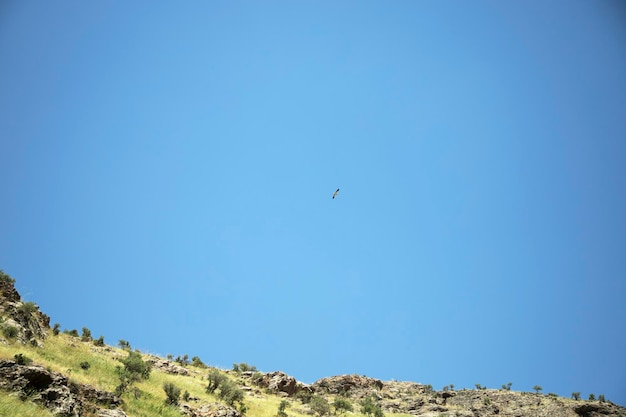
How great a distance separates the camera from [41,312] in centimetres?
3341

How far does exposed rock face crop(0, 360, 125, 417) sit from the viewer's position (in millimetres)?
17312

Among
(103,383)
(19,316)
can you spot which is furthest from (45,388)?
(19,316)

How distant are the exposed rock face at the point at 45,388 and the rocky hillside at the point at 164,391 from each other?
4 centimetres

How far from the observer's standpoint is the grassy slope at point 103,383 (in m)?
16.6

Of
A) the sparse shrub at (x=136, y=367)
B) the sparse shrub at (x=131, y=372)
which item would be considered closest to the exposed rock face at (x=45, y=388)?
the sparse shrub at (x=131, y=372)

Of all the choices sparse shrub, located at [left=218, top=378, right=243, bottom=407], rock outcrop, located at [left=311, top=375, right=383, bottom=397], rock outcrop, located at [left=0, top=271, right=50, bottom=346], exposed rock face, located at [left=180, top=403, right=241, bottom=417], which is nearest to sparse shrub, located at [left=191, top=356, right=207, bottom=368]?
rock outcrop, located at [left=311, top=375, right=383, bottom=397]

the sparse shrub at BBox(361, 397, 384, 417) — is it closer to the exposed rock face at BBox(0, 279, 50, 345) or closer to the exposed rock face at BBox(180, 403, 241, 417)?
the exposed rock face at BBox(180, 403, 241, 417)

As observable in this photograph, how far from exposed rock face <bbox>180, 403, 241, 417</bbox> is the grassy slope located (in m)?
0.82

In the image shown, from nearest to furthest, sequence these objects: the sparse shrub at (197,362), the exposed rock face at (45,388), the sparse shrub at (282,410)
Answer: the exposed rock face at (45,388)
the sparse shrub at (282,410)
the sparse shrub at (197,362)

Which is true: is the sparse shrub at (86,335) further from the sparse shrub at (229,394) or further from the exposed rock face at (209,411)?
the exposed rock face at (209,411)

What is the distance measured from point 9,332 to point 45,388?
8.13 metres

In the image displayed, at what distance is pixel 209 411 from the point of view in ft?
87.6

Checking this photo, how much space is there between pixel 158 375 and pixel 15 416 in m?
19.9

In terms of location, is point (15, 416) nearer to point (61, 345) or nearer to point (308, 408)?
point (61, 345)
